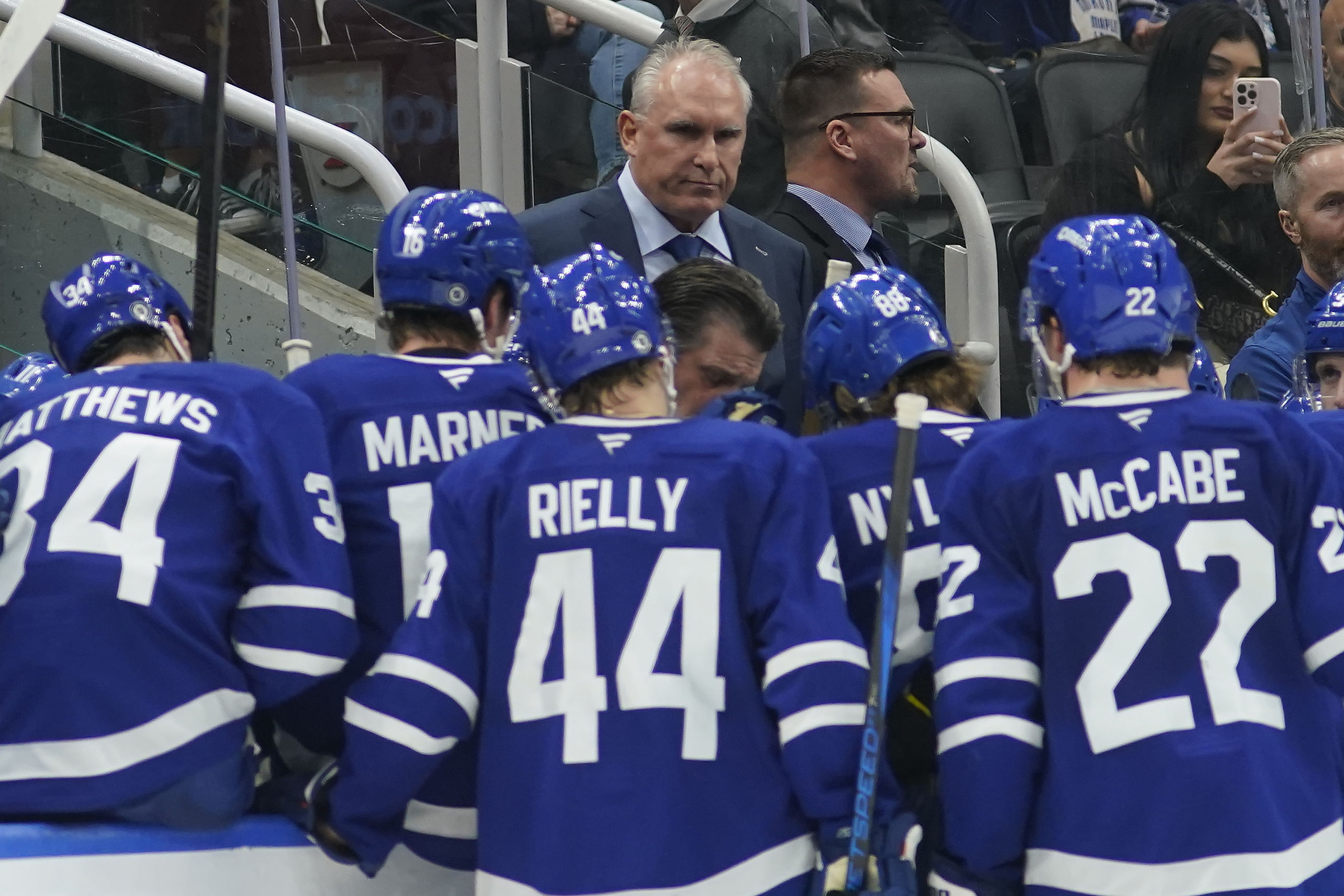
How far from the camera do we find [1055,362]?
9.27ft

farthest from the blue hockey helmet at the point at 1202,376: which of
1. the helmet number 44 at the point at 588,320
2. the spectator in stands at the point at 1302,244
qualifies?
the helmet number 44 at the point at 588,320

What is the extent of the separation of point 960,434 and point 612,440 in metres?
0.60

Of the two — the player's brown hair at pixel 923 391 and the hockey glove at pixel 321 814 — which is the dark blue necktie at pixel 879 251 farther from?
the hockey glove at pixel 321 814

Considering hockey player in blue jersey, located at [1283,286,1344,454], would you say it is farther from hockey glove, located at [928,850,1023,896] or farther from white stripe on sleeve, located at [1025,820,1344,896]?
hockey glove, located at [928,850,1023,896]

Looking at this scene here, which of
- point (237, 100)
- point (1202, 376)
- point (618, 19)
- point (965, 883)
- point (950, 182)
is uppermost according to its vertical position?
point (618, 19)

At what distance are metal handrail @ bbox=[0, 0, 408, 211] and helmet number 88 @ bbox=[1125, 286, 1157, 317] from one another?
244cm

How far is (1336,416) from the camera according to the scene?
3254 mm

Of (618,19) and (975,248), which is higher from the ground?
(618,19)

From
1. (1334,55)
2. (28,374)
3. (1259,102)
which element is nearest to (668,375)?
(28,374)

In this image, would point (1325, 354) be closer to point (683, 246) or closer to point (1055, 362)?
point (1055, 362)

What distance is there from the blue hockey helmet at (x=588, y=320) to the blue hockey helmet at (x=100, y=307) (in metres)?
0.66

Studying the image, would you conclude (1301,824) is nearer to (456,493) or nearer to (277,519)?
(456,493)

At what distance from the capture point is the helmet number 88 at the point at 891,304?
302 cm

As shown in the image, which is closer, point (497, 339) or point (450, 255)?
point (450, 255)
